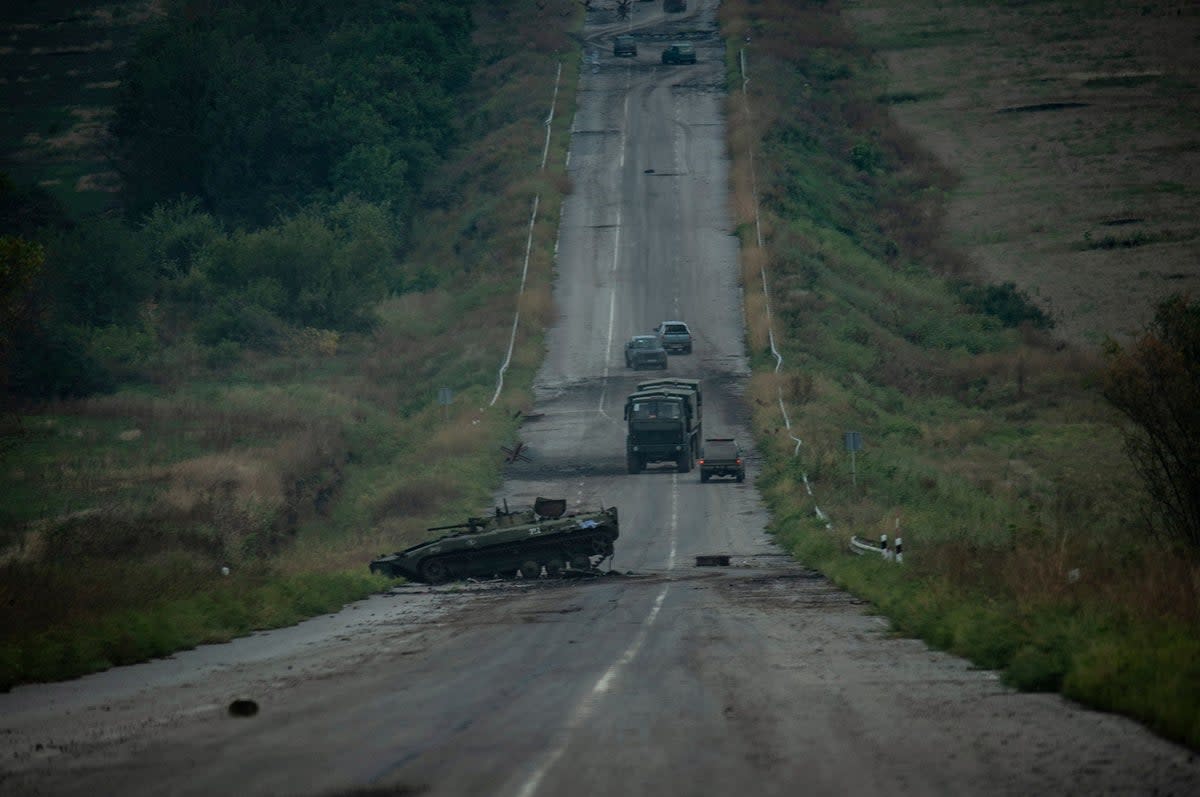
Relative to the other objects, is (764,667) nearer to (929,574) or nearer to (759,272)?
(929,574)

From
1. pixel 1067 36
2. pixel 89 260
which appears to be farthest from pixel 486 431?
pixel 1067 36

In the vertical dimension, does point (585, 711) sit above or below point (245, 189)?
below

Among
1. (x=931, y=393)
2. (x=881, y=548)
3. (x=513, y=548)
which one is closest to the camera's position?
(x=881, y=548)

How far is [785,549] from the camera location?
132 feet

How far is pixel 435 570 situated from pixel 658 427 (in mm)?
21347

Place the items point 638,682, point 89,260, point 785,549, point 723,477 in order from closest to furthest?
point 638,682
point 785,549
point 723,477
point 89,260

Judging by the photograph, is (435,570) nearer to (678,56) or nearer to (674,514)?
(674,514)

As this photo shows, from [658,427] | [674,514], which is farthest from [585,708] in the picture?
[658,427]

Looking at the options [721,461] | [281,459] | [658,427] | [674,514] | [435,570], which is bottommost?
[674,514]

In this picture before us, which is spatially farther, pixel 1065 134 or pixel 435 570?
pixel 1065 134

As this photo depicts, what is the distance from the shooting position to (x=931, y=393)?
69688 millimetres

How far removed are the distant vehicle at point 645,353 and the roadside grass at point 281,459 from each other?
15.8 ft

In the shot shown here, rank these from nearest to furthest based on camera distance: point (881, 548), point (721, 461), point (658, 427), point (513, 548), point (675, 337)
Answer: point (881, 548), point (513, 548), point (721, 461), point (658, 427), point (675, 337)

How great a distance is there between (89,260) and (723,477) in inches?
1638
